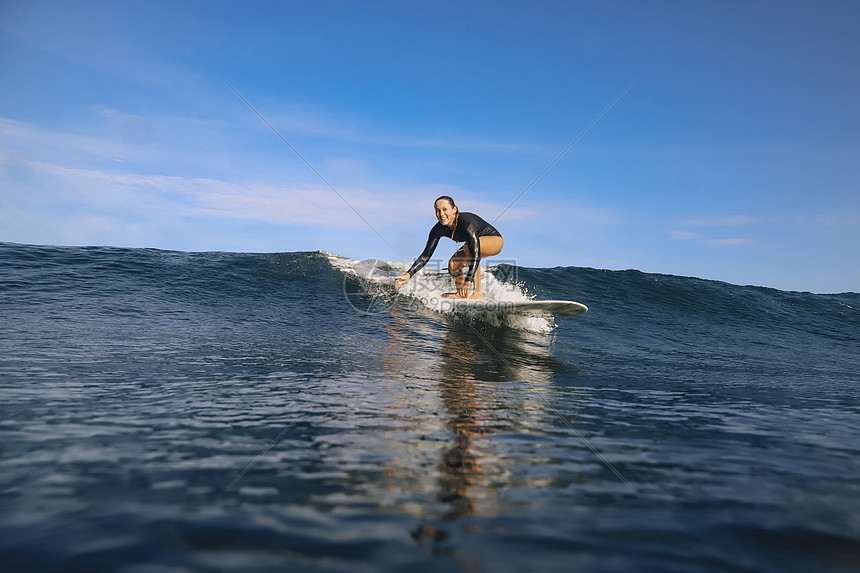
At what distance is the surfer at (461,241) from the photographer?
9.12m

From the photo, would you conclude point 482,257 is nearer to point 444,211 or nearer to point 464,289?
point 464,289

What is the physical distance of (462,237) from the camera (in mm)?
9398

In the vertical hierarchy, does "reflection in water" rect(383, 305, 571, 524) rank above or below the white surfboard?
below

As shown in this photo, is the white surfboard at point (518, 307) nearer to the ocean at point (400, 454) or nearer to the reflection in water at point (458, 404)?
the reflection in water at point (458, 404)

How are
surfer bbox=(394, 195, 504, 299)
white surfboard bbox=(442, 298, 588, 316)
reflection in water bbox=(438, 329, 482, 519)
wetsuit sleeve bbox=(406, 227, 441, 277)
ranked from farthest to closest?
1. wetsuit sleeve bbox=(406, 227, 441, 277)
2. surfer bbox=(394, 195, 504, 299)
3. white surfboard bbox=(442, 298, 588, 316)
4. reflection in water bbox=(438, 329, 482, 519)

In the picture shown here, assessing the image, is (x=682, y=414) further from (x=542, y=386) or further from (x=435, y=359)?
(x=435, y=359)

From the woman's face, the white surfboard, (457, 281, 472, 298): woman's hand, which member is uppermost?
the woman's face

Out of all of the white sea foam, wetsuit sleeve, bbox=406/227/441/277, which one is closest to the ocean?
the white sea foam

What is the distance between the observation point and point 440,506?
1900 mm

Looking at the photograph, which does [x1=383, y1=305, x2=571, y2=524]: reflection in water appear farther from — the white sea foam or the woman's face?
the woman's face

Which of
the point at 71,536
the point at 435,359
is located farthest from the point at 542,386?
the point at 71,536

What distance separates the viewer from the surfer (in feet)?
29.9

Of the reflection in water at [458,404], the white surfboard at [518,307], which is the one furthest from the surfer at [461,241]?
the reflection in water at [458,404]

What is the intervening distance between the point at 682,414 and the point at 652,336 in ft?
22.9
